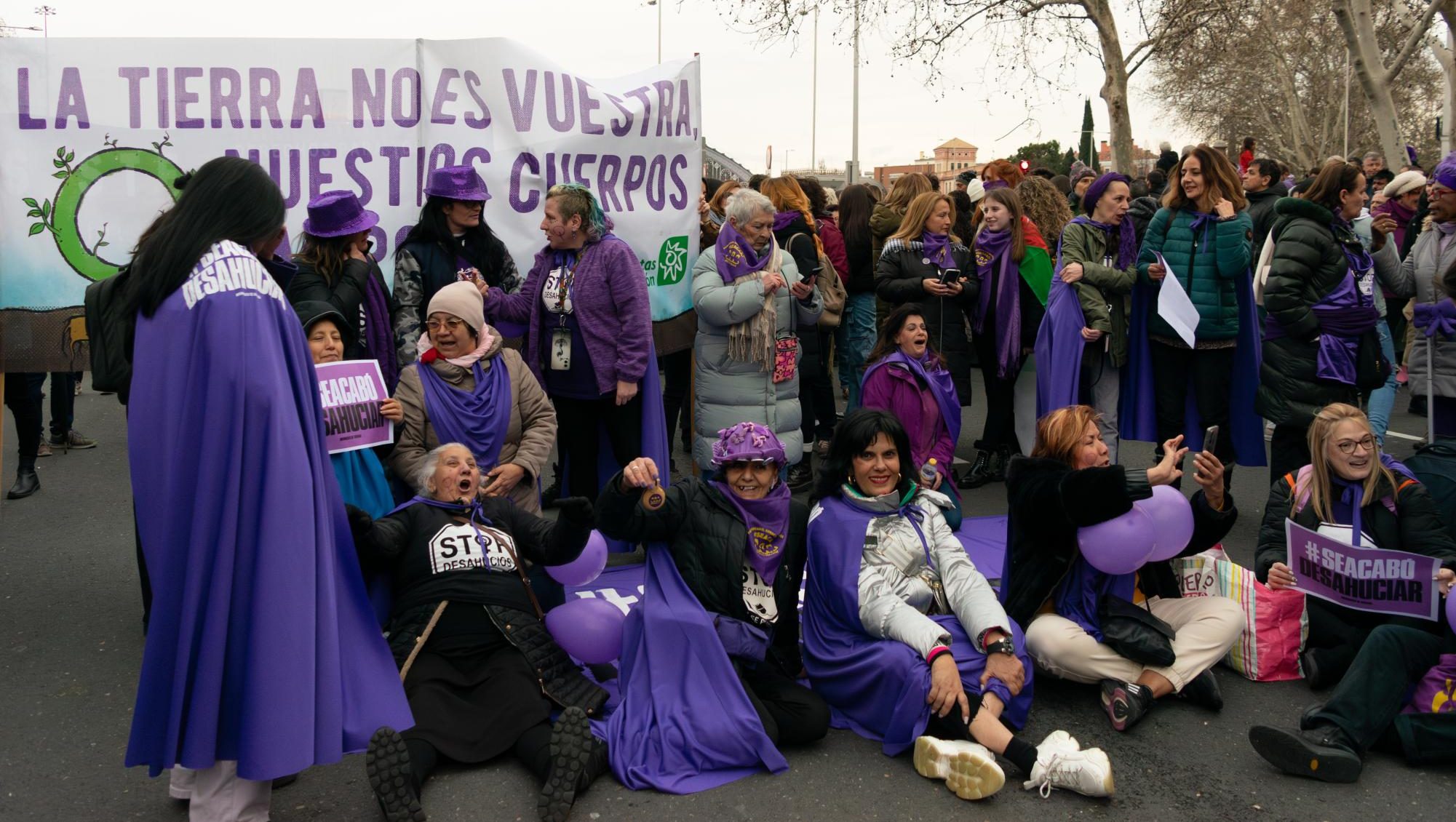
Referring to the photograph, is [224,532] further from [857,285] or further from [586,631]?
[857,285]

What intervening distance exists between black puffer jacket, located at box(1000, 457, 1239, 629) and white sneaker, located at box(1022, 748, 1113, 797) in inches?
31.6

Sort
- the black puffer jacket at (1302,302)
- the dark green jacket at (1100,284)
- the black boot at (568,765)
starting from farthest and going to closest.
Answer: the dark green jacket at (1100,284)
the black puffer jacket at (1302,302)
the black boot at (568,765)

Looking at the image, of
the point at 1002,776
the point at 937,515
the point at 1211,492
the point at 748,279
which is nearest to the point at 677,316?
the point at 748,279

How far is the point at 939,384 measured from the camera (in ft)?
20.5

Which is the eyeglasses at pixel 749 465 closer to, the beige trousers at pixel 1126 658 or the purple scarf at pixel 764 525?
the purple scarf at pixel 764 525

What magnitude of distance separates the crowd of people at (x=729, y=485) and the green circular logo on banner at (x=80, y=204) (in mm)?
1170

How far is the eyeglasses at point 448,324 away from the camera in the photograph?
512cm

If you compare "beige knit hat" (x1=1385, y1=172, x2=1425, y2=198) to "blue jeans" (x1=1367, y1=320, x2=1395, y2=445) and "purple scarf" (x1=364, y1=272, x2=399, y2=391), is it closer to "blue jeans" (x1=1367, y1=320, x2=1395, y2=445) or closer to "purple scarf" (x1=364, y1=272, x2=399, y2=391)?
"blue jeans" (x1=1367, y1=320, x2=1395, y2=445)

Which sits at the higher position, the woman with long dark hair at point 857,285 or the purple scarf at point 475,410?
the woman with long dark hair at point 857,285

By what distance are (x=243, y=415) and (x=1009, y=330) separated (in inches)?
218

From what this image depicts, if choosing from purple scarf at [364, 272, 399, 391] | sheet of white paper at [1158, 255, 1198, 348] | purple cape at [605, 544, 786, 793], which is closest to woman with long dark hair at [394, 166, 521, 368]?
purple scarf at [364, 272, 399, 391]

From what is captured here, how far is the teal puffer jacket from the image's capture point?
6.62 metres

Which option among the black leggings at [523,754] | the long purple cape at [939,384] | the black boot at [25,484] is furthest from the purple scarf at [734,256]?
the black boot at [25,484]

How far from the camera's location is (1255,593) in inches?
188
